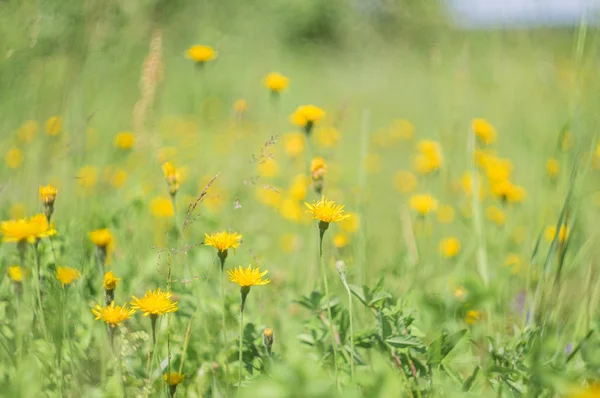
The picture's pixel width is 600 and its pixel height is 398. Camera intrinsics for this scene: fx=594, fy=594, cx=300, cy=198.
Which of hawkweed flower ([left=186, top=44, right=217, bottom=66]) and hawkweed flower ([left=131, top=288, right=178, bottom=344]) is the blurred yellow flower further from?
hawkweed flower ([left=131, top=288, right=178, bottom=344])

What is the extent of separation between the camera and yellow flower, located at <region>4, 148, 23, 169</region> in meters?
1.83

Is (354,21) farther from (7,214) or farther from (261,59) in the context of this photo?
(7,214)

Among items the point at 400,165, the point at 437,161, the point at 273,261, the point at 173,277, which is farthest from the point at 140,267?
the point at 400,165

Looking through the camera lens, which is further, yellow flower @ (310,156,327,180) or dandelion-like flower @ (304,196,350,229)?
yellow flower @ (310,156,327,180)

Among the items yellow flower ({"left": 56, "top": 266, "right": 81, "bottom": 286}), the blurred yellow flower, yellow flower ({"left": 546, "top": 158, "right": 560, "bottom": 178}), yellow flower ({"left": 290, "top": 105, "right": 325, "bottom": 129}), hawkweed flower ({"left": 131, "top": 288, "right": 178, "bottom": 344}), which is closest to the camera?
hawkweed flower ({"left": 131, "top": 288, "right": 178, "bottom": 344})

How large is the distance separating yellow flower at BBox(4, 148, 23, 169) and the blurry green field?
4 cm

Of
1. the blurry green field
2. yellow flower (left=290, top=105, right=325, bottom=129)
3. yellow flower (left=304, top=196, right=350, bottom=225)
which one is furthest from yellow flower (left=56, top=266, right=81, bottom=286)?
yellow flower (left=290, top=105, right=325, bottom=129)

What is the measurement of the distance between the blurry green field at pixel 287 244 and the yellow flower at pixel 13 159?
0.04m

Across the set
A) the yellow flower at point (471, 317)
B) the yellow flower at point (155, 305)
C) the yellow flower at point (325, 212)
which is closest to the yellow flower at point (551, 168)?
the yellow flower at point (471, 317)

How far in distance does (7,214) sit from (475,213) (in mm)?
1037

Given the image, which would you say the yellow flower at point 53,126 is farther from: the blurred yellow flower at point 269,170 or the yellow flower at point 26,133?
the blurred yellow flower at point 269,170

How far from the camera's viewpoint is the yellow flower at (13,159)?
1.83 metres

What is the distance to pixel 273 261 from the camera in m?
1.76

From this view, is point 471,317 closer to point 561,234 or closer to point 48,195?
point 561,234
